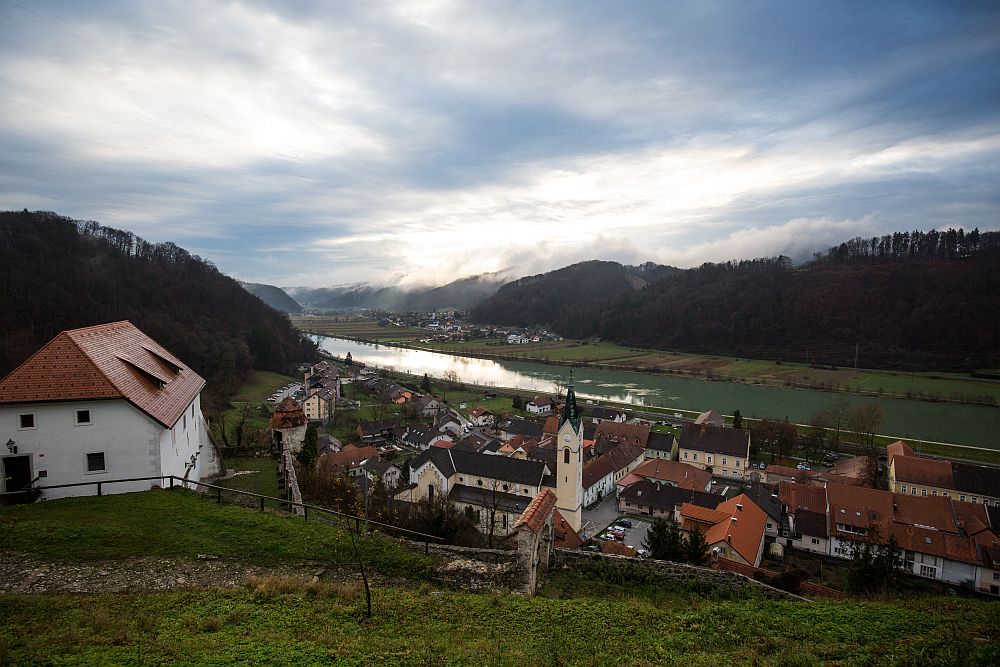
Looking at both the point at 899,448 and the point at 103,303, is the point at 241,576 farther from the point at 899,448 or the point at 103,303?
the point at 103,303

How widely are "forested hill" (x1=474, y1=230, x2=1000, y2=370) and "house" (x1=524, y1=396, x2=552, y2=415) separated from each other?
63.5 meters

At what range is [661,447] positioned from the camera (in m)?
43.5

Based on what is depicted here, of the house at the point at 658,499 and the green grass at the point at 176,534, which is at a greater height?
the green grass at the point at 176,534

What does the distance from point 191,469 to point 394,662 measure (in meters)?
12.2

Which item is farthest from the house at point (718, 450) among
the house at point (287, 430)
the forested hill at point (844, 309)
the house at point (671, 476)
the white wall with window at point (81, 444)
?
the forested hill at point (844, 309)

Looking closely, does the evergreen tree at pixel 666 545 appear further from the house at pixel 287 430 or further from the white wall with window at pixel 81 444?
the white wall with window at pixel 81 444

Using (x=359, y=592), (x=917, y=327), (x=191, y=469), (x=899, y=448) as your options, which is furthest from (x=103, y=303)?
(x=917, y=327)

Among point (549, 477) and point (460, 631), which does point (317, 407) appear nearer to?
point (549, 477)

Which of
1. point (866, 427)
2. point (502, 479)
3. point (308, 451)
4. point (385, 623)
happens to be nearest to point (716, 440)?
point (866, 427)

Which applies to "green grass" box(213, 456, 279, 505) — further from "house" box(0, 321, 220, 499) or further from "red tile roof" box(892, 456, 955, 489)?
"red tile roof" box(892, 456, 955, 489)

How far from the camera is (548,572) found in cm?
1116

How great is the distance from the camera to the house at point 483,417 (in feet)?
179

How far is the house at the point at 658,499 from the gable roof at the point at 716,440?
433 inches

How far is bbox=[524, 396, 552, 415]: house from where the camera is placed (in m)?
60.2
